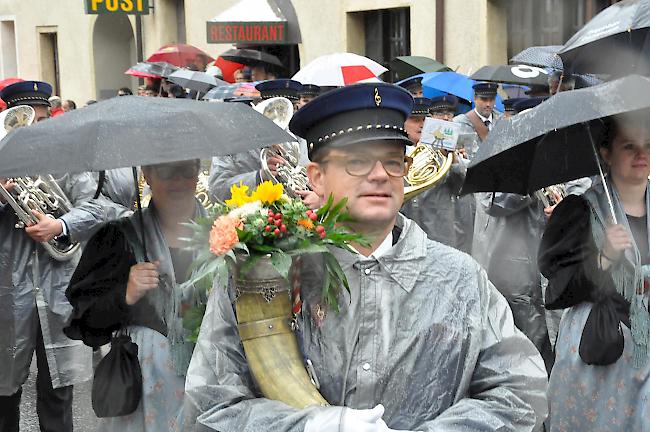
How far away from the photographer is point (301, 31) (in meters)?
18.7

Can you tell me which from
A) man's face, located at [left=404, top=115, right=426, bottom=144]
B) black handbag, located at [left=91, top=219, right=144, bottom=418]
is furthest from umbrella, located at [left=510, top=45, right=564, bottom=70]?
black handbag, located at [left=91, top=219, right=144, bottom=418]

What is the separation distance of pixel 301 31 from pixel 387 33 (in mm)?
1683

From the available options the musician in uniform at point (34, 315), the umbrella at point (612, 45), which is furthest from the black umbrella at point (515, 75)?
the musician in uniform at point (34, 315)

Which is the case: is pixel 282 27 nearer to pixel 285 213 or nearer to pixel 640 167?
pixel 640 167

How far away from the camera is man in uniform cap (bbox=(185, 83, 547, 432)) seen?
9.44 ft

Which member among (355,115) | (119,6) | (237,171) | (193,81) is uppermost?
(119,6)

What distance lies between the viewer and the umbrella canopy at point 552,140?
4.07m

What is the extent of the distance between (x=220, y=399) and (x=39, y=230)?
3.25 m

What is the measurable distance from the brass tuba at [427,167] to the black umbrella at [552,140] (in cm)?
261

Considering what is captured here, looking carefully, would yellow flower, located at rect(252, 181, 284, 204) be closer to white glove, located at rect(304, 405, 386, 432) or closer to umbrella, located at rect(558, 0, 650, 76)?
white glove, located at rect(304, 405, 386, 432)

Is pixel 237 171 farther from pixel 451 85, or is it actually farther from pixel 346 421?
pixel 346 421

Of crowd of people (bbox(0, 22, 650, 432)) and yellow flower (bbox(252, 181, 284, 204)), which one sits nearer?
crowd of people (bbox(0, 22, 650, 432))

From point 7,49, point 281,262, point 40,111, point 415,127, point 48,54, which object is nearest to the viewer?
point 281,262

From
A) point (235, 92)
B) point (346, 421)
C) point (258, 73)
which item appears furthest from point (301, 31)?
point (346, 421)
